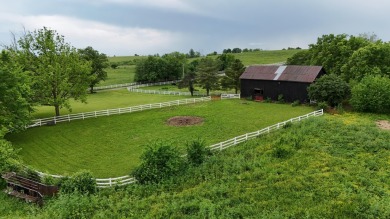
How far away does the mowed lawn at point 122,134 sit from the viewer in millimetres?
20359

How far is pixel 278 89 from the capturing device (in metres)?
37.6

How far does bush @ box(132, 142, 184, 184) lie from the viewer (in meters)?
17.0

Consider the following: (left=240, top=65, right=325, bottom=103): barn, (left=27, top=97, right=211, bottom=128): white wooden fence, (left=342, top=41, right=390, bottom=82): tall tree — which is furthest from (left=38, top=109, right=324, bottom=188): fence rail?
(left=27, top=97, right=211, bottom=128): white wooden fence

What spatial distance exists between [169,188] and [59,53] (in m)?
22.1

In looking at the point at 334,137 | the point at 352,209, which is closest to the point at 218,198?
the point at 352,209

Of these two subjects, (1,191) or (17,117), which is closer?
(1,191)

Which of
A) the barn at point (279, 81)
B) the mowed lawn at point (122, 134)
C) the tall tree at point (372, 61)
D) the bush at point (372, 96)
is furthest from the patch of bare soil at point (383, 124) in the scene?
the barn at point (279, 81)

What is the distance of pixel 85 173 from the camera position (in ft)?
53.7

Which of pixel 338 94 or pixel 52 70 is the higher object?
pixel 52 70

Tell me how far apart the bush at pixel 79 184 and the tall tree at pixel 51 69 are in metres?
15.3

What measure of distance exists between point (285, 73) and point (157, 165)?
25.9 meters

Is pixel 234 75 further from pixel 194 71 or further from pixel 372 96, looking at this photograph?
pixel 372 96

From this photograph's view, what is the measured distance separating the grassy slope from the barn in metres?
14.8

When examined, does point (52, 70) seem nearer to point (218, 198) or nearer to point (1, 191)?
point (1, 191)
